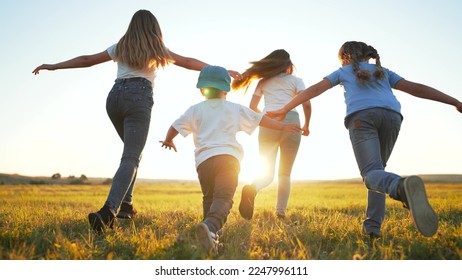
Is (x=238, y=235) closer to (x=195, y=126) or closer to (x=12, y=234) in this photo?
(x=195, y=126)

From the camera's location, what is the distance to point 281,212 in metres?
6.18

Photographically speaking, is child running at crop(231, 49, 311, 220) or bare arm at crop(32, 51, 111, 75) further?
child running at crop(231, 49, 311, 220)

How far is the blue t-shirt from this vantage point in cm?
433

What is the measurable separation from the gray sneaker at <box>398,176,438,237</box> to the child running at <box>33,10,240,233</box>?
8.06ft

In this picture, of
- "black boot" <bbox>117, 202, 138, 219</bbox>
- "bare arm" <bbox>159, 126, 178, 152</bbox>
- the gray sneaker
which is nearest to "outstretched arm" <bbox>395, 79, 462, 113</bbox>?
the gray sneaker

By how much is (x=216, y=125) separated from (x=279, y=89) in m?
2.12

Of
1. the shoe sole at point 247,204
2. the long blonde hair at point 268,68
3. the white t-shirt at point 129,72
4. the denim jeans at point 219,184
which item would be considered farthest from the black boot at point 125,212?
the long blonde hair at point 268,68

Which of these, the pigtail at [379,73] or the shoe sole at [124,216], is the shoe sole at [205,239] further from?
the pigtail at [379,73]

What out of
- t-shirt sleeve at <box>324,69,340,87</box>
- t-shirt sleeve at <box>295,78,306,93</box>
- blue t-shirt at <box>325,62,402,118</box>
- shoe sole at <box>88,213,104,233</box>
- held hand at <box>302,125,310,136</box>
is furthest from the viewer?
held hand at <box>302,125,310,136</box>

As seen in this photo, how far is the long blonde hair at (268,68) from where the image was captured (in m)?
6.28

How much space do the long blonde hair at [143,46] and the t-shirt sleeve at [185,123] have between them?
80 centimetres

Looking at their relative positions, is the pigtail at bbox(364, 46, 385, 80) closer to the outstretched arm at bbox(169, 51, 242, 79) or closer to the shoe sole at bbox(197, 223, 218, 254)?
the outstretched arm at bbox(169, 51, 242, 79)

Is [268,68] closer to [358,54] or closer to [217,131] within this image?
[358,54]
